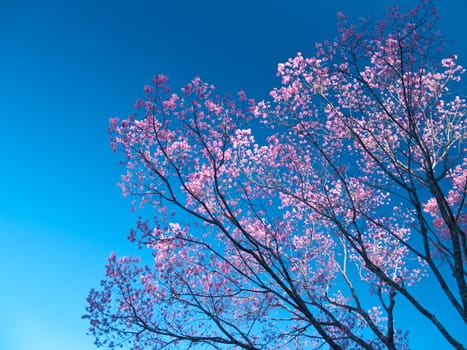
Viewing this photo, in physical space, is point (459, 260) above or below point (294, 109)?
below

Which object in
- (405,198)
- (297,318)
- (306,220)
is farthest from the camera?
(306,220)

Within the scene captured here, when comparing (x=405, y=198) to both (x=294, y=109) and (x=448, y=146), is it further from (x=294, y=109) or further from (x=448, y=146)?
(x=294, y=109)

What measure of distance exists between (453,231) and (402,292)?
5.14 ft

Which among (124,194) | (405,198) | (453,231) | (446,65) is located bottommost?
(453,231)

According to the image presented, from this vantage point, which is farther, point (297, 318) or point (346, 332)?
point (297, 318)

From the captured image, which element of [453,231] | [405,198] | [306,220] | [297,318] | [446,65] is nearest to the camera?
[453,231]

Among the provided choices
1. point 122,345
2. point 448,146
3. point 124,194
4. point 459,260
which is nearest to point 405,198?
point 459,260

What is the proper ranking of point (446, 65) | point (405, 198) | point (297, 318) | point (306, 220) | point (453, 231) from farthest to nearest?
point (306, 220), point (446, 65), point (297, 318), point (405, 198), point (453, 231)

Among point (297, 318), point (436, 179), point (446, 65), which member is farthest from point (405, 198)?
point (446, 65)

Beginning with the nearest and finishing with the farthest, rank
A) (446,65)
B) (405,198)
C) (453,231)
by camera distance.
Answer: (453,231), (405,198), (446,65)

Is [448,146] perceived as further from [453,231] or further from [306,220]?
[306,220]

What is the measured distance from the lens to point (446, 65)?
9.01 m

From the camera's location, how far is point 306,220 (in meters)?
11.3

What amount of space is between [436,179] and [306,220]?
5048 millimetres
